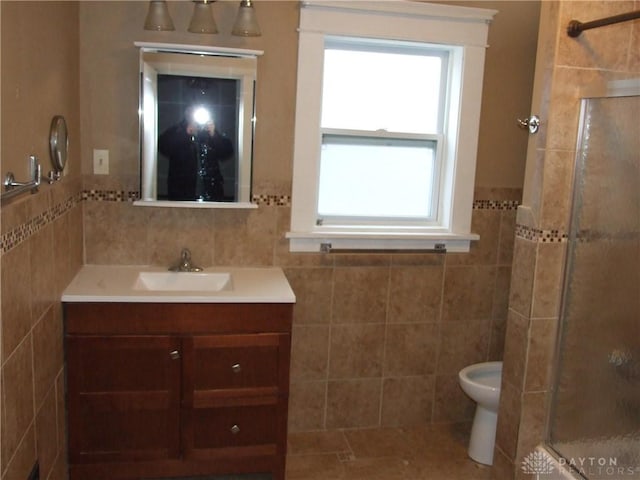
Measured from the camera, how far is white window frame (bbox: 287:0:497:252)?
9.18 feet

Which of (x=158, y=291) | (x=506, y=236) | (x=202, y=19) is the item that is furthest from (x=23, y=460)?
(x=506, y=236)

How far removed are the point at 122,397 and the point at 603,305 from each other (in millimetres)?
1888

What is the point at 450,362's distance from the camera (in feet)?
10.7

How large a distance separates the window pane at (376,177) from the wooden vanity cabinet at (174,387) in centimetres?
81

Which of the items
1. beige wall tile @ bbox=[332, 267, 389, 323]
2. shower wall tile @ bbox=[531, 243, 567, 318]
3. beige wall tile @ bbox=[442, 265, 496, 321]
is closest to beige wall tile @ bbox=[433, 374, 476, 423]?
beige wall tile @ bbox=[442, 265, 496, 321]

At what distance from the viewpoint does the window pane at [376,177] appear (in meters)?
3.04

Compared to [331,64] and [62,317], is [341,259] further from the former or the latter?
[62,317]

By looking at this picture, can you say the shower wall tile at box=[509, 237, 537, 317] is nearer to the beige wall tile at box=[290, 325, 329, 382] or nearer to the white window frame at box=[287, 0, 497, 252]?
the white window frame at box=[287, 0, 497, 252]

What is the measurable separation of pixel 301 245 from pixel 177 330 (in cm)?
79

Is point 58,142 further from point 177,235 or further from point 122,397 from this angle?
point 122,397

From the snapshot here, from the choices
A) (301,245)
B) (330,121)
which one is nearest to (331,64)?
(330,121)

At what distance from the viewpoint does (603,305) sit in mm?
2258

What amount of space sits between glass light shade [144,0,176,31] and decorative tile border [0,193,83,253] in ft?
2.58

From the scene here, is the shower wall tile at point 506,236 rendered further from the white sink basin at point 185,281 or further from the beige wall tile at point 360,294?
the white sink basin at point 185,281
